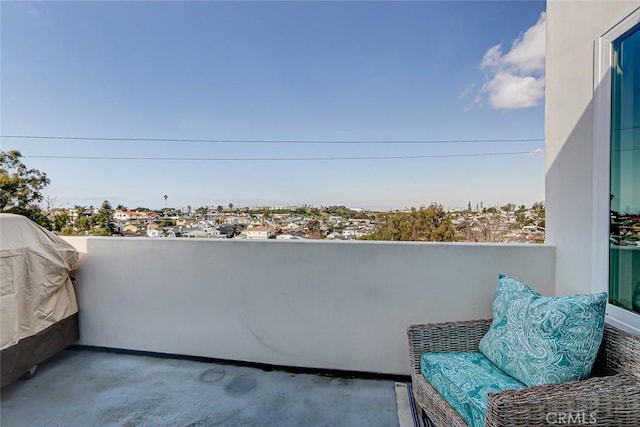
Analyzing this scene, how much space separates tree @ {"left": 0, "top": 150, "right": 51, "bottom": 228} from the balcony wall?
1.37m

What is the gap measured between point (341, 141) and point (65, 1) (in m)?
3.81

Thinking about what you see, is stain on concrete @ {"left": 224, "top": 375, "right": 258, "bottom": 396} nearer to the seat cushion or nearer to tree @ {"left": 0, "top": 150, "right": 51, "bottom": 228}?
the seat cushion

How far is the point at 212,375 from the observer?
236 cm

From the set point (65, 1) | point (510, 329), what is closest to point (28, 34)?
point (65, 1)

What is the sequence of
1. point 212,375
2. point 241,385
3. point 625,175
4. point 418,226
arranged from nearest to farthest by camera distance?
1. point 625,175
2. point 241,385
3. point 212,375
4. point 418,226

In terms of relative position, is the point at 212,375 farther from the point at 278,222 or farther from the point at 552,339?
the point at 552,339

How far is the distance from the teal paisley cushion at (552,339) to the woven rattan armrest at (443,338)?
0.78ft

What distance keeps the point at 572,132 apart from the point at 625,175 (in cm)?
47

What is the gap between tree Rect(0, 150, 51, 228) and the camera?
344cm

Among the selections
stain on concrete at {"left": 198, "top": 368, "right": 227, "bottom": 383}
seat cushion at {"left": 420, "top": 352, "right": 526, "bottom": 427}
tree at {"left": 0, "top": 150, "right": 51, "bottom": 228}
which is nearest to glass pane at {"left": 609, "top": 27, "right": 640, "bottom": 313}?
seat cushion at {"left": 420, "top": 352, "right": 526, "bottom": 427}

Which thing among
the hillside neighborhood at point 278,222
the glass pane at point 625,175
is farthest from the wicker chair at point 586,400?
the hillside neighborhood at point 278,222

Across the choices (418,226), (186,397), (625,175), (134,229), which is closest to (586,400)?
(625,175)

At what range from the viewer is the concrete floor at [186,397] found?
182 cm

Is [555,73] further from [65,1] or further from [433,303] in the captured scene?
[65,1]
